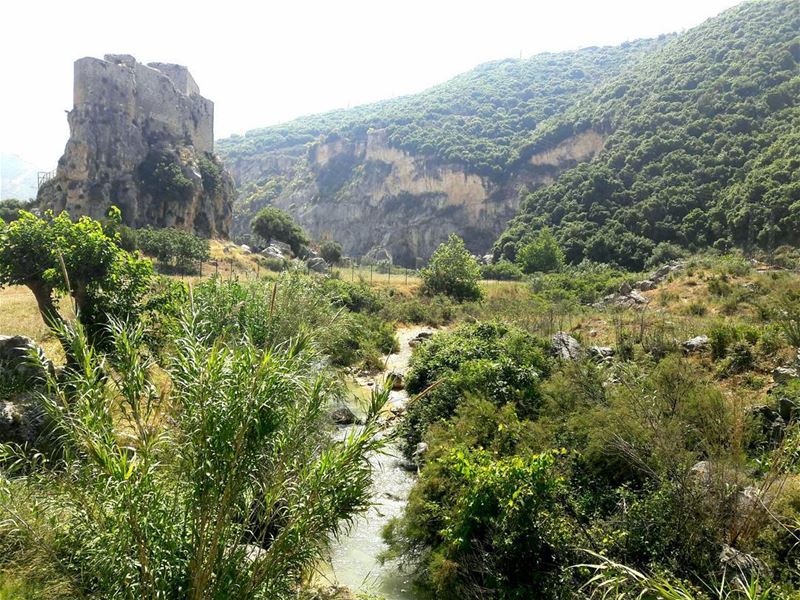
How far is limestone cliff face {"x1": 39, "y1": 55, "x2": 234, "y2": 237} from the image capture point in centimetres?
4950

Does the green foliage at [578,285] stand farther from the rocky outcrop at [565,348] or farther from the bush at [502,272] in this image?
the rocky outcrop at [565,348]

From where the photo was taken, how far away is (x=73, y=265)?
10742 millimetres

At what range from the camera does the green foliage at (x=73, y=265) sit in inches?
421

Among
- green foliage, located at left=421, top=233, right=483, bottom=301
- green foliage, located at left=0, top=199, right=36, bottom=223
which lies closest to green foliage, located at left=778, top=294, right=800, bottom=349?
green foliage, located at left=421, top=233, right=483, bottom=301

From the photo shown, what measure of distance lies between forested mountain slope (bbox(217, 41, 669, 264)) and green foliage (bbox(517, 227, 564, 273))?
3358 cm

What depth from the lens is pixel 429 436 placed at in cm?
1191

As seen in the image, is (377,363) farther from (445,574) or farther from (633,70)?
(633,70)

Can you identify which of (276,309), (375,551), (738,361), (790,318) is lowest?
(375,551)

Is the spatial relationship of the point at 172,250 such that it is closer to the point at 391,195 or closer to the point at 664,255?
the point at 664,255

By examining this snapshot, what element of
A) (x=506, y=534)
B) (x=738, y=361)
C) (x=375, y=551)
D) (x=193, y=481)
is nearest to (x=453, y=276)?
(x=738, y=361)

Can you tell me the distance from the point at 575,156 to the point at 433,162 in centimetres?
2666

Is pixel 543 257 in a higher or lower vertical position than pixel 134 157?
lower

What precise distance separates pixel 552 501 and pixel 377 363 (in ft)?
51.5

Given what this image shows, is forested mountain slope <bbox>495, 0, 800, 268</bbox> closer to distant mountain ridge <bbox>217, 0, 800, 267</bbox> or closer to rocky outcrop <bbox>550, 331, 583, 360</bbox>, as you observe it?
distant mountain ridge <bbox>217, 0, 800, 267</bbox>
